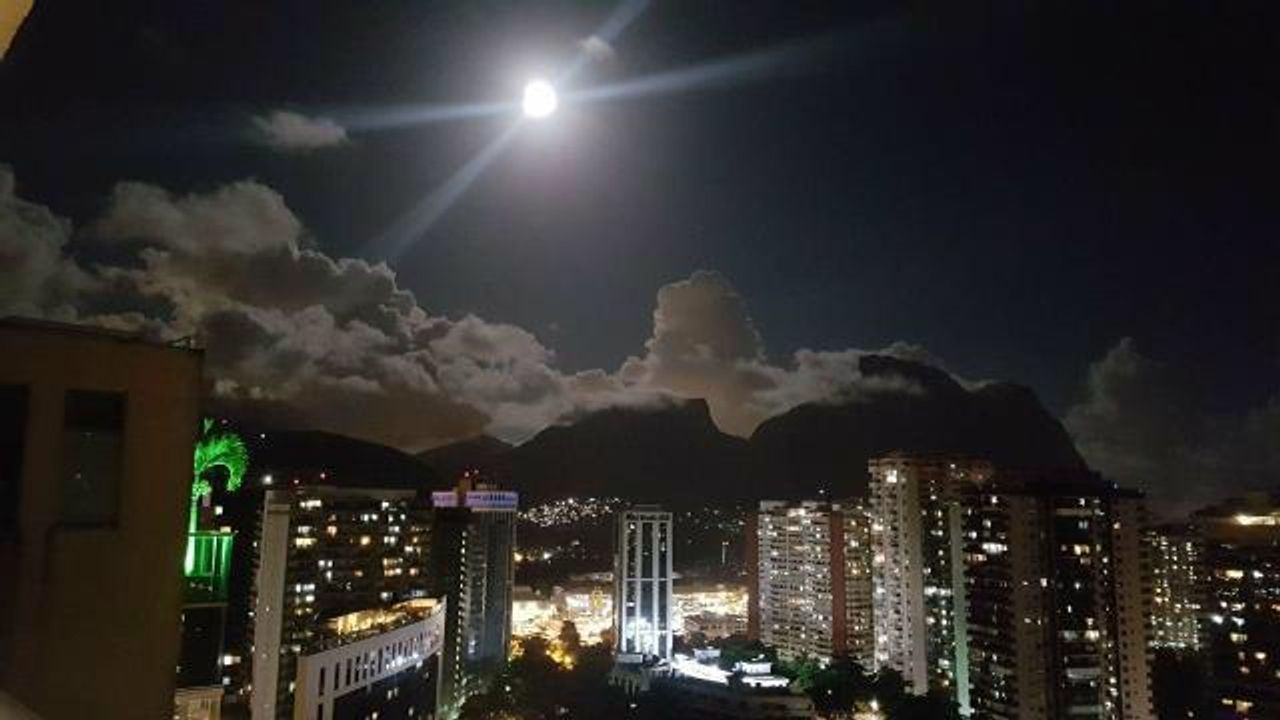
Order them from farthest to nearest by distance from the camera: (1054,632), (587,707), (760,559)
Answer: (760,559) < (587,707) < (1054,632)

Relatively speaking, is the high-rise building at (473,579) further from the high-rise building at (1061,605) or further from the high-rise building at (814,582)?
the high-rise building at (1061,605)

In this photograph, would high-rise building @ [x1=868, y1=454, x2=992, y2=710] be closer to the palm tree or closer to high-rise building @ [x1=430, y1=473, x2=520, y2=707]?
high-rise building @ [x1=430, y1=473, x2=520, y2=707]

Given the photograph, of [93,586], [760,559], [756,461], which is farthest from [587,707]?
[756,461]

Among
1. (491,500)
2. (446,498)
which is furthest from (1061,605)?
(446,498)

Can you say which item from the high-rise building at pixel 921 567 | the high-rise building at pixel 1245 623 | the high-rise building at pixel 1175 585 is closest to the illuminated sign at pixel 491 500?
the high-rise building at pixel 921 567

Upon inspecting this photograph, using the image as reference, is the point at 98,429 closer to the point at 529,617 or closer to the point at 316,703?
the point at 316,703

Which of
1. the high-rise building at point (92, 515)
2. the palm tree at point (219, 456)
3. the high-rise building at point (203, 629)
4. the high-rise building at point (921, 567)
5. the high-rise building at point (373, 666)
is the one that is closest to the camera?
the high-rise building at point (92, 515)

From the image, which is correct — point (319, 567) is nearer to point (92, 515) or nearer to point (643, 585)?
point (643, 585)
